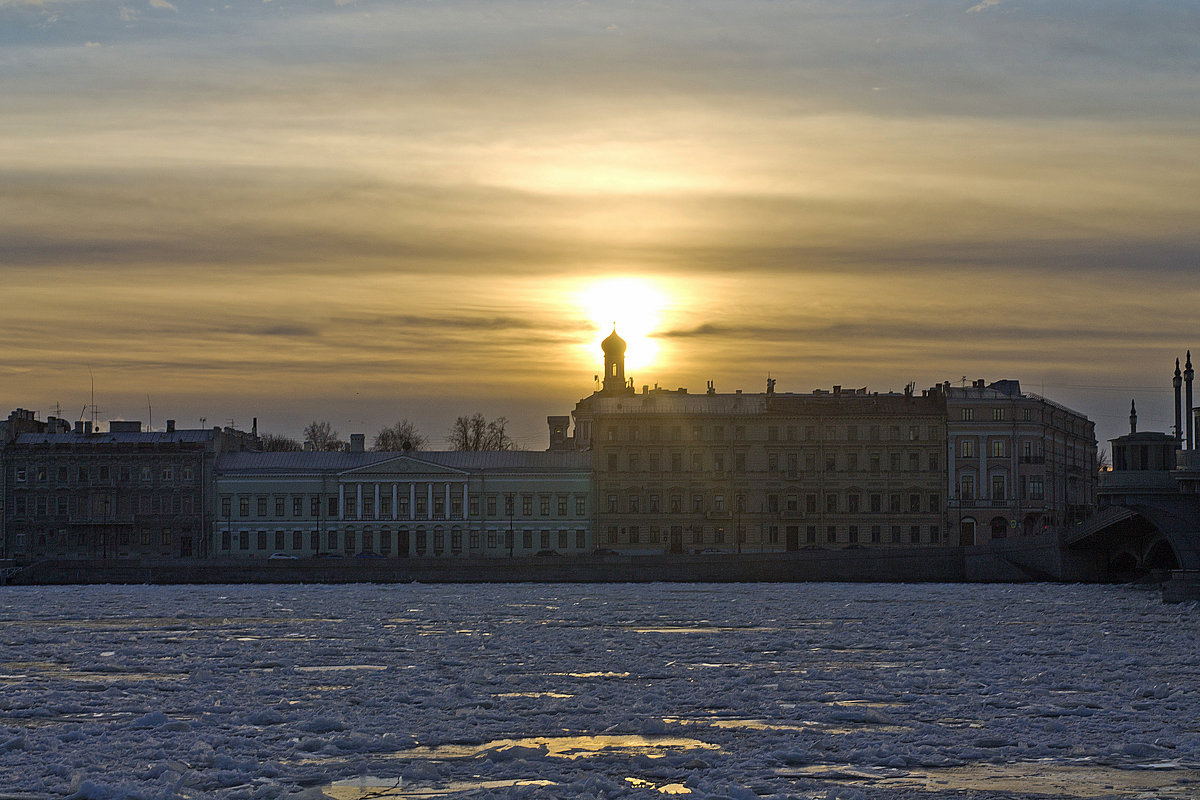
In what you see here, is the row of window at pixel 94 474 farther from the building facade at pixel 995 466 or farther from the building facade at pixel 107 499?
the building facade at pixel 995 466

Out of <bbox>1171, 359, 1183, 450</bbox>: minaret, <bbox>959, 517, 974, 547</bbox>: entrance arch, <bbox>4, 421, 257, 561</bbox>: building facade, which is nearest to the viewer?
<bbox>1171, 359, 1183, 450</bbox>: minaret

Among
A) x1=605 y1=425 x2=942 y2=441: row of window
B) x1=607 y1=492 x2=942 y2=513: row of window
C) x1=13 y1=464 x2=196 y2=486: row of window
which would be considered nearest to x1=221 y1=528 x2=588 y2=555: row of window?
x1=607 y1=492 x2=942 y2=513: row of window

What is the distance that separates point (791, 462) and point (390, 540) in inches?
862

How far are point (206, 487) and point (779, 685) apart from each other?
6386 centimetres

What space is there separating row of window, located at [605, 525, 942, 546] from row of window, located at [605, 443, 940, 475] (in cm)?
307

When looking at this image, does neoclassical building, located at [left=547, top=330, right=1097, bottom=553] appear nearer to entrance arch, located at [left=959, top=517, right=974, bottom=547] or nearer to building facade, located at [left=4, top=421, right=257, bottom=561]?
entrance arch, located at [left=959, top=517, right=974, bottom=547]

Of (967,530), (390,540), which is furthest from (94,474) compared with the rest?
(967,530)

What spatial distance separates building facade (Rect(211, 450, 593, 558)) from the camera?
274ft

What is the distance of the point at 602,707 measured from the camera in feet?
71.5

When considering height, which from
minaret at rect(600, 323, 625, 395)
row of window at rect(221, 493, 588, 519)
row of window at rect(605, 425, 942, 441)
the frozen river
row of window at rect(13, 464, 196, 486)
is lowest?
the frozen river

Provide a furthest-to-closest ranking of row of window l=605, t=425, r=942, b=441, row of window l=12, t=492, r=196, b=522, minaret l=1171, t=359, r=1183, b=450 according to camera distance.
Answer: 1. row of window l=605, t=425, r=942, b=441
2. row of window l=12, t=492, r=196, b=522
3. minaret l=1171, t=359, r=1183, b=450

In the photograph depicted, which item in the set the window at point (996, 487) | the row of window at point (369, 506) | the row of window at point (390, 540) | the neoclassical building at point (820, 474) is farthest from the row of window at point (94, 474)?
the window at point (996, 487)

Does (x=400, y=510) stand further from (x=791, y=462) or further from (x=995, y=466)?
(x=995, y=466)

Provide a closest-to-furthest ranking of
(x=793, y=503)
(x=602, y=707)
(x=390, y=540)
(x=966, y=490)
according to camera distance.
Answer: (x=602, y=707) < (x=390, y=540) < (x=793, y=503) < (x=966, y=490)
